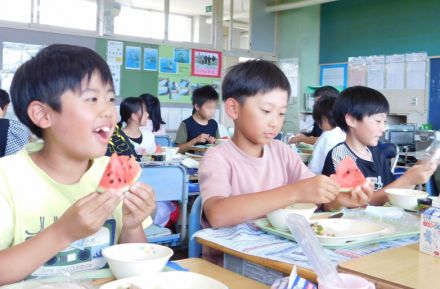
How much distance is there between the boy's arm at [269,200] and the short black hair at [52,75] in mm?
619

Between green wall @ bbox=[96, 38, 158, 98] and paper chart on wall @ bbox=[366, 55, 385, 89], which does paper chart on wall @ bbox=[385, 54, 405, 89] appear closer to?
paper chart on wall @ bbox=[366, 55, 385, 89]

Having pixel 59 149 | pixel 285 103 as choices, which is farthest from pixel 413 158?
pixel 59 149

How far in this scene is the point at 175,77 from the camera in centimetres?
842

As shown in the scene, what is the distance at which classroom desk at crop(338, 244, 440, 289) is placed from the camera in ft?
3.66

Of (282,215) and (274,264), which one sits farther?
(282,215)

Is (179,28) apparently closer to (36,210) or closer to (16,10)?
(16,10)

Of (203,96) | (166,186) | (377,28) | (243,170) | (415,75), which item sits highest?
(377,28)

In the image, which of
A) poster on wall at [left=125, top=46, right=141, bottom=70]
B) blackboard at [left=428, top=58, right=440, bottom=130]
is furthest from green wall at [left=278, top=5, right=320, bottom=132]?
poster on wall at [left=125, top=46, right=141, bottom=70]

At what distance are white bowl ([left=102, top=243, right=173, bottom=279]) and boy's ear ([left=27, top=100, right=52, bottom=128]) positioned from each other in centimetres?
49

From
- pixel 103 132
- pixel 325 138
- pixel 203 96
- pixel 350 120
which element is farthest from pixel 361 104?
pixel 203 96

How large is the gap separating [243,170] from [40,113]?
0.92 metres

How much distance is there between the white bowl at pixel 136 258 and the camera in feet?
3.64

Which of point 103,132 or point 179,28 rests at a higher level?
point 179,28

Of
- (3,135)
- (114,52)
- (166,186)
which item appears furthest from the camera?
(114,52)
